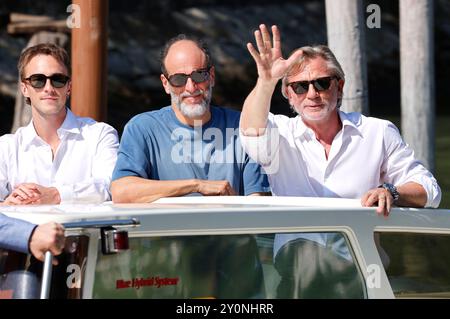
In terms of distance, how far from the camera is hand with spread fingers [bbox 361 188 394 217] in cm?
435

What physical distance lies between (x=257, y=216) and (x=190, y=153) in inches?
55.0

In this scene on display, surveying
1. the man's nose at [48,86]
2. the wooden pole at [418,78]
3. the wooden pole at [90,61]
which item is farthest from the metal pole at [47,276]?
the wooden pole at [418,78]

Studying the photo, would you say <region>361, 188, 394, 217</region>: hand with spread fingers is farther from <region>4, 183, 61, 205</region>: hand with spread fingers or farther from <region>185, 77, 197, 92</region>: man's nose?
<region>4, 183, 61, 205</region>: hand with spread fingers

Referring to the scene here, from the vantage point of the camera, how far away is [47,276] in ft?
12.3

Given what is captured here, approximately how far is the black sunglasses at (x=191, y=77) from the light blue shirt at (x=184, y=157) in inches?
7.3

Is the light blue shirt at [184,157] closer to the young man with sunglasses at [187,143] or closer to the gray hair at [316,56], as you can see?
the young man with sunglasses at [187,143]

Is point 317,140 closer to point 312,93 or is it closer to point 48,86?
point 312,93

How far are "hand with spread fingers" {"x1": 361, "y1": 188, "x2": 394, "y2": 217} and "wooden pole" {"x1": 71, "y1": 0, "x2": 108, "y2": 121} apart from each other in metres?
3.17

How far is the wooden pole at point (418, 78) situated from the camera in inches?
375

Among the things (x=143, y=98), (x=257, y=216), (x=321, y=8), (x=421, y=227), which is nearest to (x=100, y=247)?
(x=257, y=216)

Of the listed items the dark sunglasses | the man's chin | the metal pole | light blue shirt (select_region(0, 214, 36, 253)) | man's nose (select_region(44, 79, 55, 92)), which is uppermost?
man's nose (select_region(44, 79, 55, 92))

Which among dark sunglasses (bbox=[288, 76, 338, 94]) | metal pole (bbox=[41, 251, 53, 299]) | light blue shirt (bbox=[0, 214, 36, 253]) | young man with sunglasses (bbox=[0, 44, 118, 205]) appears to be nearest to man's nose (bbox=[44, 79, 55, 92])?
young man with sunglasses (bbox=[0, 44, 118, 205])

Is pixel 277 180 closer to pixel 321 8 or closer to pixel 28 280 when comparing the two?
pixel 28 280

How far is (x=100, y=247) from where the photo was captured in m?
3.82
